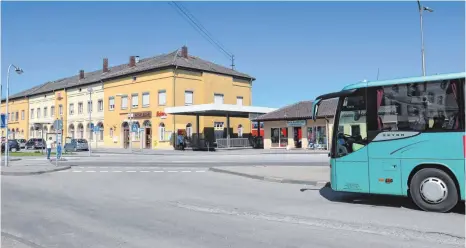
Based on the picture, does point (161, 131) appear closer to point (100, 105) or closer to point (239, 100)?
point (239, 100)

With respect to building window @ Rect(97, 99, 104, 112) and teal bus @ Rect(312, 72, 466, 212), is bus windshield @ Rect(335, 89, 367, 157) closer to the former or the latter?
teal bus @ Rect(312, 72, 466, 212)

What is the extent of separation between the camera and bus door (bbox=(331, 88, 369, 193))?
31.0ft

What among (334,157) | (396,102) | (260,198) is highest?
(396,102)

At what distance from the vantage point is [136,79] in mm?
53500

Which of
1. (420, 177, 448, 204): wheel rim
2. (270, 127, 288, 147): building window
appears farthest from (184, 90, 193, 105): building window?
(420, 177, 448, 204): wheel rim

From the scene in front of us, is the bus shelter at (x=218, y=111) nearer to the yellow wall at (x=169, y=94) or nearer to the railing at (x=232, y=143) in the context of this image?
the railing at (x=232, y=143)

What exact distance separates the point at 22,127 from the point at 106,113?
101 ft

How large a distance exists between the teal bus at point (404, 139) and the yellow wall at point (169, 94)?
1557 inches

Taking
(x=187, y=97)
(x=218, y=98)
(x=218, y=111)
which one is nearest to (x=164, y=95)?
(x=187, y=97)

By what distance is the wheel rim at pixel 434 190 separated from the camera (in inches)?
332

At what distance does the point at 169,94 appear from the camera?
48812 millimetres

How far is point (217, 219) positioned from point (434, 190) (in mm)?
4336

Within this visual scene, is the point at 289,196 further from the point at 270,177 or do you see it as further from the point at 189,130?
the point at 189,130

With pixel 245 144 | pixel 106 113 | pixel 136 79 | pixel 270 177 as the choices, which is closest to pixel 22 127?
pixel 106 113
